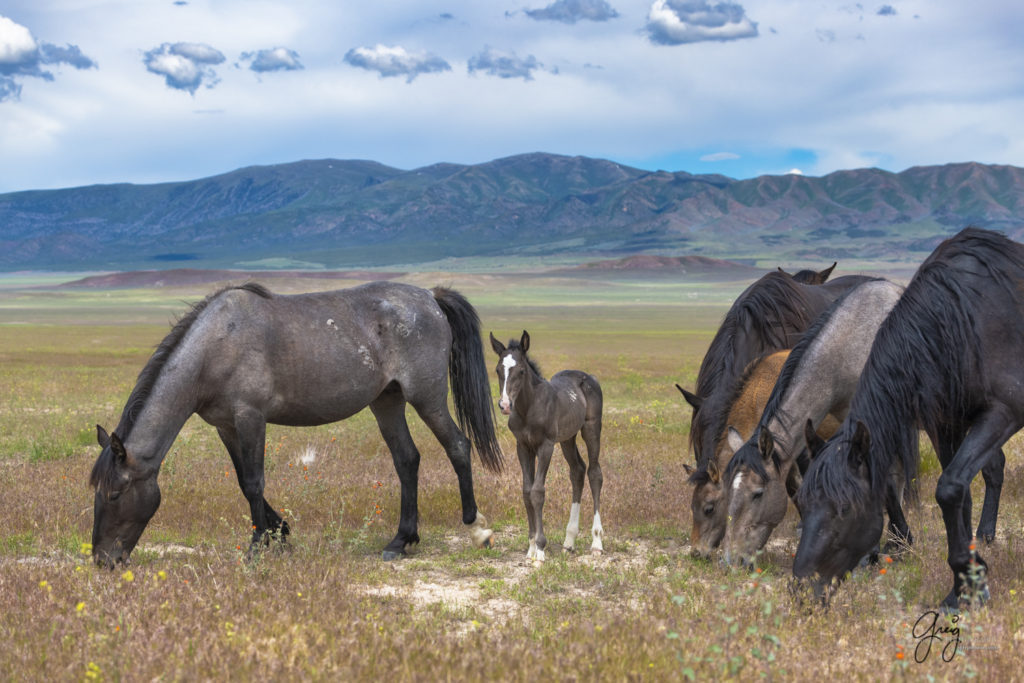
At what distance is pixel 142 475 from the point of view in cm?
701

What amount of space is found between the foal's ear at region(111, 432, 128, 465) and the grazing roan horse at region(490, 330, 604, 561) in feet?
9.71

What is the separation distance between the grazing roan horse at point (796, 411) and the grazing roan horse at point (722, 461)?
215 mm

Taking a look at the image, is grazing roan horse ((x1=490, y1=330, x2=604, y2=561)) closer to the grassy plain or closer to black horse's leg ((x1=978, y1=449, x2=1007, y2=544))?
the grassy plain

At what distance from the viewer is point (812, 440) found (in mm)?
6312

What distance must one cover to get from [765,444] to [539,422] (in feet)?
6.94

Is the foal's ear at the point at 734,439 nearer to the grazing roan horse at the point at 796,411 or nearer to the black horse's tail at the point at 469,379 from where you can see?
the grazing roan horse at the point at 796,411

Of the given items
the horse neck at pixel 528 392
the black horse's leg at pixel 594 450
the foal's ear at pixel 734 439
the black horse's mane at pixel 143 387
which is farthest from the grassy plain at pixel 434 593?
the horse neck at pixel 528 392

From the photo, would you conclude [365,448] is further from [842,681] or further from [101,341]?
[101,341]

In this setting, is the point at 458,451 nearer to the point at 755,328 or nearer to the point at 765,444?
the point at 765,444

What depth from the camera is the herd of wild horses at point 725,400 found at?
623 centimetres

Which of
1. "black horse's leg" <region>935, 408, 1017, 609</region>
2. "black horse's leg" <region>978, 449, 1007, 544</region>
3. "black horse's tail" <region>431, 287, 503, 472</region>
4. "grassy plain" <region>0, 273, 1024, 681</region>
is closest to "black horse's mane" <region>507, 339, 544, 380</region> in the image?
"black horse's tail" <region>431, 287, 503, 472</region>

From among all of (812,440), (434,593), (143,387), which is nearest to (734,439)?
(812,440)

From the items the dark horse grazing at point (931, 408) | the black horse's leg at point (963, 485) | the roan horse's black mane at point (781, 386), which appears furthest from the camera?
the roan horse's black mane at point (781, 386)

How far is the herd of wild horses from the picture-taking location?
6227mm
